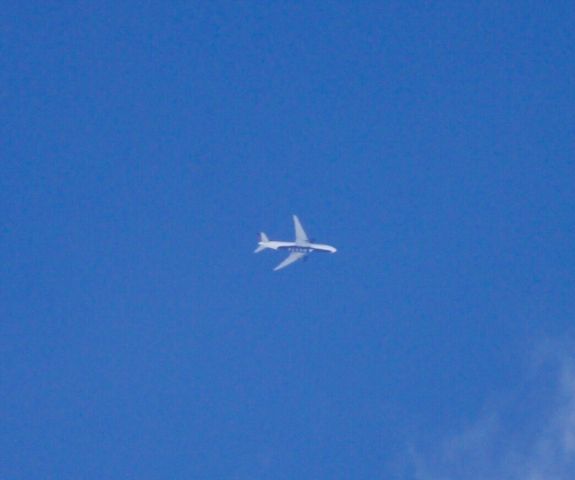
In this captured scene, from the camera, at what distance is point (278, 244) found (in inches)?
6845

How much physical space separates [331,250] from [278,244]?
11643mm

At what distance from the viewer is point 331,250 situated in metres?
169
